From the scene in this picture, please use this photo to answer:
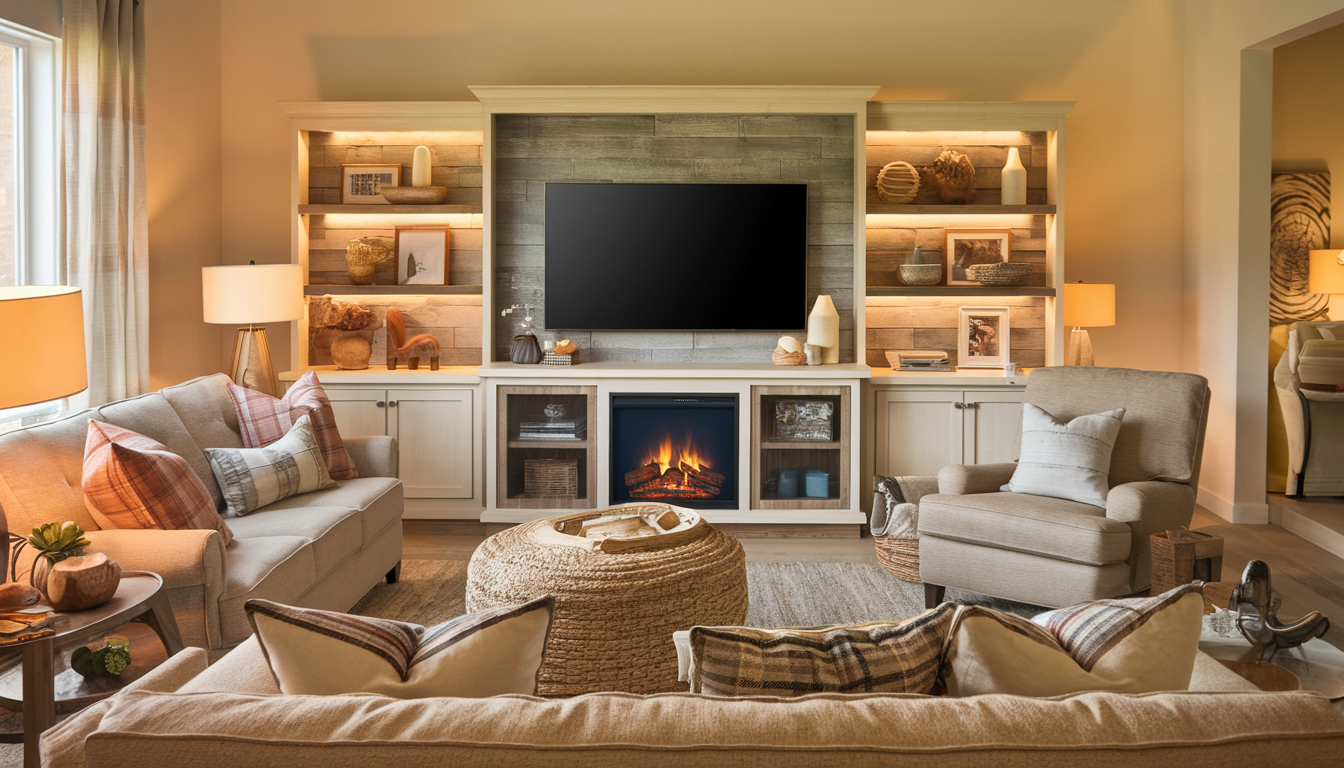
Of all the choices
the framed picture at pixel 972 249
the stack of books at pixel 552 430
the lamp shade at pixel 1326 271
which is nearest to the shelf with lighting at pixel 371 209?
the stack of books at pixel 552 430

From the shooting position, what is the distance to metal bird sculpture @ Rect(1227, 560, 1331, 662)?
2.13m

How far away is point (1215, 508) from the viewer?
16.5 ft

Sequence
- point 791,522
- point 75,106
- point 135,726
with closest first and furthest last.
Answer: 1. point 135,726
2. point 75,106
3. point 791,522

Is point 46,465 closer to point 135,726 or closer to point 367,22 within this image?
point 135,726

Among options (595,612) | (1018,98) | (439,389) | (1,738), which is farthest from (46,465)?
(1018,98)

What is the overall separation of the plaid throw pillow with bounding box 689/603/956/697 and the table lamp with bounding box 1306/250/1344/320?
5033 mm

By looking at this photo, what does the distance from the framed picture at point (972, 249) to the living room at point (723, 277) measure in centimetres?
2

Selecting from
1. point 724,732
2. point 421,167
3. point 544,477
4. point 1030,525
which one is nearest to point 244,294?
point 421,167

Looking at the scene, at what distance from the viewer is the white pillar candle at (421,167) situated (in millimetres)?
4781

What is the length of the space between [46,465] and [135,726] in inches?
78.3

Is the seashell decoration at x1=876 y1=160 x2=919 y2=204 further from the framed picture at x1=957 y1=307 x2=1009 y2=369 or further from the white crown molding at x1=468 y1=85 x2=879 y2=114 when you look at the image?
the framed picture at x1=957 y1=307 x2=1009 y2=369

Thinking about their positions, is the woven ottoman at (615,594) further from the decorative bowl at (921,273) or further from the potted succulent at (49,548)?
the decorative bowl at (921,273)

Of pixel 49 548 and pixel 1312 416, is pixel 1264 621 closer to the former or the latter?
pixel 49 548

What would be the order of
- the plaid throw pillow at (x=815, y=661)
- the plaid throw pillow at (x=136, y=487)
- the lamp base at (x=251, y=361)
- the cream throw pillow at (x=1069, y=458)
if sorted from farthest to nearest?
the lamp base at (x=251, y=361) → the cream throw pillow at (x=1069, y=458) → the plaid throw pillow at (x=136, y=487) → the plaid throw pillow at (x=815, y=661)
